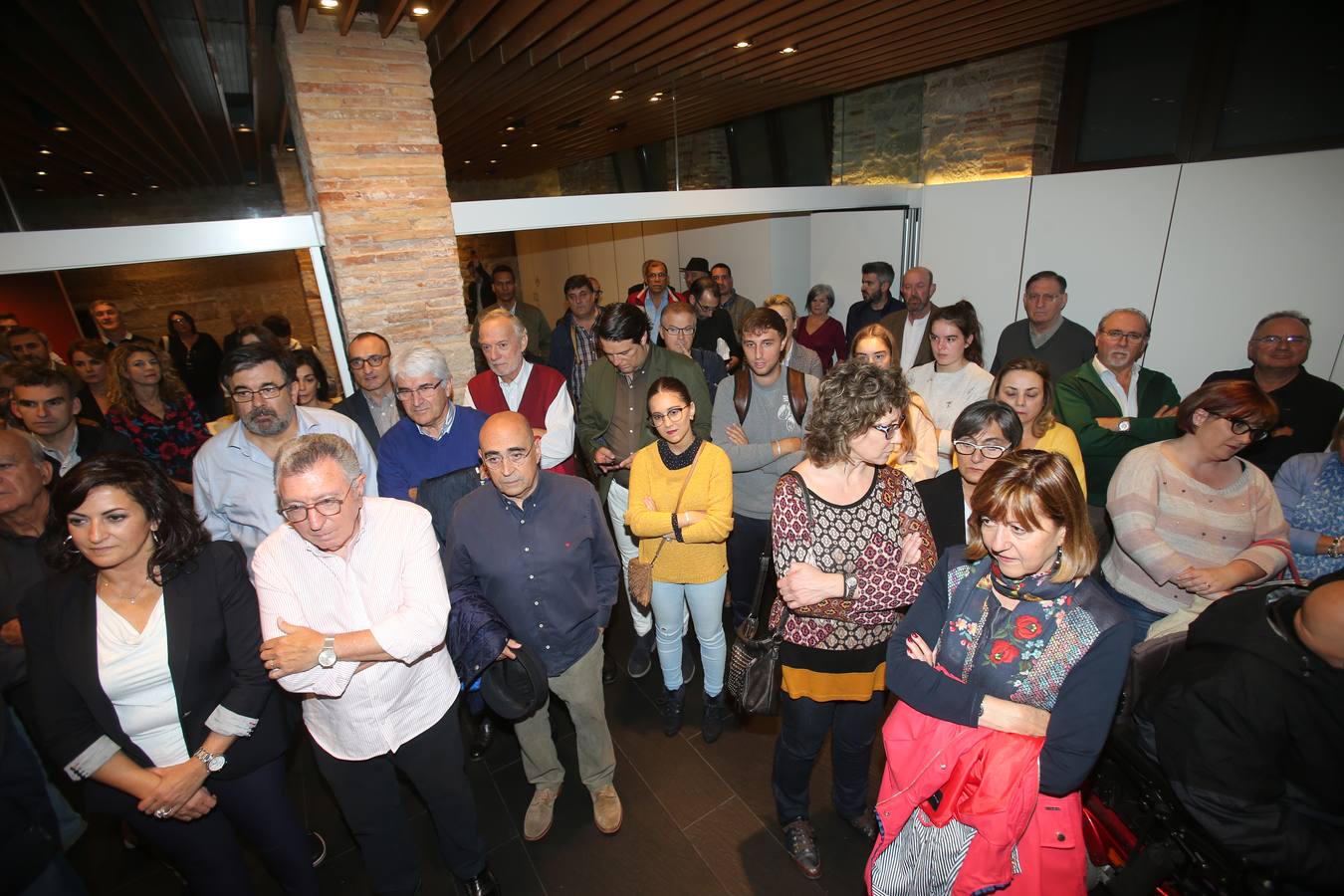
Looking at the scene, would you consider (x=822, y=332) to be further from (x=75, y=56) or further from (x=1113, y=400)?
(x=75, y=56)

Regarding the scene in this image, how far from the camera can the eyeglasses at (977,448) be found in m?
2.24

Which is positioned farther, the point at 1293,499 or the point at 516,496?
the point at 1293,499

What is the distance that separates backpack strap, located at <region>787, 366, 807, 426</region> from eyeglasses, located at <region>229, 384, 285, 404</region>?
246 cm

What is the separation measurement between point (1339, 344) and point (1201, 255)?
1.05 m

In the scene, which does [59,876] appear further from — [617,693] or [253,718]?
[617,693]

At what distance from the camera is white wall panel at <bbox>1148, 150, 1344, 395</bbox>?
13.0ft

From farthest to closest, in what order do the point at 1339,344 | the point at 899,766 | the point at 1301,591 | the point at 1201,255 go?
the point at 1201,255 → the point at 1339,344 → the point at 899,766 → the point at 1301,591

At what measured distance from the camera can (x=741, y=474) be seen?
3.10 m

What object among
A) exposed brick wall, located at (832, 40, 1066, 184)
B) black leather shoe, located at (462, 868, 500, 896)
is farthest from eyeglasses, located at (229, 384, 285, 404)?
exposed brick wall, located at (832, 40, 1066, 184)

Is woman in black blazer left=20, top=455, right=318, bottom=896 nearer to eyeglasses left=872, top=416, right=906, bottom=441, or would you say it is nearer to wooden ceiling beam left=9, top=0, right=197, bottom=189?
eyeglasses left=872, top=416, right=906, bottom=441

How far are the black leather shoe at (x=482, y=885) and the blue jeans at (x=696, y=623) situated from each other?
1137mm

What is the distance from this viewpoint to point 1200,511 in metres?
2.30

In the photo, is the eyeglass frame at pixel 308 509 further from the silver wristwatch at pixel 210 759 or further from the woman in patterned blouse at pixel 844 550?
the woman in patterned blouse at pixel 844 550

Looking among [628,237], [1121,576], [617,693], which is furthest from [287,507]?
[628,237]
